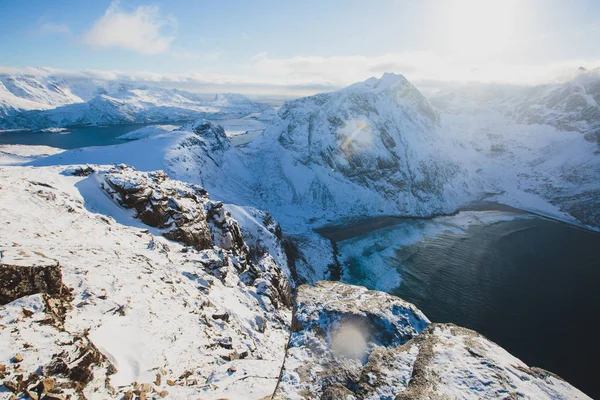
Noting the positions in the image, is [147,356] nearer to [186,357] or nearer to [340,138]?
[186,357]

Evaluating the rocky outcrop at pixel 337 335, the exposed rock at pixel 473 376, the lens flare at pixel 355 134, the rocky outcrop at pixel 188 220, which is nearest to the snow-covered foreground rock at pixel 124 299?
the rocky outcrop at pixel 188 220

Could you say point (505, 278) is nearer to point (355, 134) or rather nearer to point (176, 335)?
point (176, 335)

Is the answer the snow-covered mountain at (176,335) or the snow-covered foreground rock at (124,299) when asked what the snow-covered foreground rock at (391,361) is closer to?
the snow-covered mountain at (176,335)

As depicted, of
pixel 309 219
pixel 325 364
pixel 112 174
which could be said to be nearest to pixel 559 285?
pixel 309 219

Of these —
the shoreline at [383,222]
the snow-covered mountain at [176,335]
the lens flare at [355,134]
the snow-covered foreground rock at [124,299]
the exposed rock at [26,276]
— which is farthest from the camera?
the lens flare at [355,134]

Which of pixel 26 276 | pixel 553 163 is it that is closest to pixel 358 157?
pixel 26 276

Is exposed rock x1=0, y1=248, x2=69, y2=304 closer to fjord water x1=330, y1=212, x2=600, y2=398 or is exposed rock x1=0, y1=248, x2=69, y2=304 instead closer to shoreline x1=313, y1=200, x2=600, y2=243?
fjord water x1=330, y1=212, x2=600, y2=398

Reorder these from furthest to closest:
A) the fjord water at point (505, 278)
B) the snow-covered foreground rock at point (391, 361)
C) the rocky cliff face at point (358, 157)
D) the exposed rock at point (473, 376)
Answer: the rocky cliff face at point (358, 157), the fjord water at point (505, 278), the snow-covered foreground rock at point (391, 361), the exposed rock at point (473, 376)
